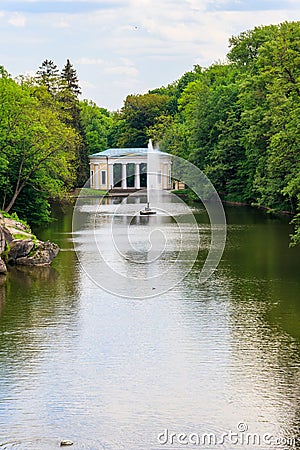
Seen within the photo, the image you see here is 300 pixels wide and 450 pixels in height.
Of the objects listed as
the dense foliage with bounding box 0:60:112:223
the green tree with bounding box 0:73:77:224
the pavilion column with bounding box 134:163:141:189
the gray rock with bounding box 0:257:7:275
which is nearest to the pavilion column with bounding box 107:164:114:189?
the pavilion column with bounding box 134:163:141:189

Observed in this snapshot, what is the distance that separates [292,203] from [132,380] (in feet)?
114

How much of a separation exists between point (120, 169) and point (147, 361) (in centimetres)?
7737

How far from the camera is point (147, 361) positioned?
19031mm

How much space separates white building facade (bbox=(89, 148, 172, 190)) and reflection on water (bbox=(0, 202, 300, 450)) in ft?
205

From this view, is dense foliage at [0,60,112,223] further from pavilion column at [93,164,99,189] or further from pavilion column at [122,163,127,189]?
pavilion column at [122,163,127,189]

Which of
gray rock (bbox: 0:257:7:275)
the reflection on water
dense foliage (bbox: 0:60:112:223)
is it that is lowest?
the reflection on water

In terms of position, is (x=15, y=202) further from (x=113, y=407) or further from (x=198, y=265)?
(x=113, y=407)

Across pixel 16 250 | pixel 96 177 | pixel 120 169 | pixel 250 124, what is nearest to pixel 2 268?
pixel 16 250

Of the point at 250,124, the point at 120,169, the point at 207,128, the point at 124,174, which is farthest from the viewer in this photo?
the point at 120,169

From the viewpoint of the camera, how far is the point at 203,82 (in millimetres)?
76938

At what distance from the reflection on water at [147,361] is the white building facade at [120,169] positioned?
205ft

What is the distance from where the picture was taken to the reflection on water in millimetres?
15281

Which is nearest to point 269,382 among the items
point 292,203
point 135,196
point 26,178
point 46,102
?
point 26,178

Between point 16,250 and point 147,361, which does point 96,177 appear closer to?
point 16,250
